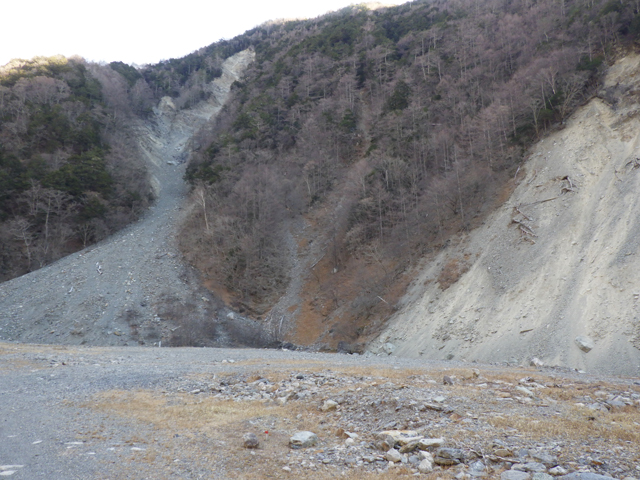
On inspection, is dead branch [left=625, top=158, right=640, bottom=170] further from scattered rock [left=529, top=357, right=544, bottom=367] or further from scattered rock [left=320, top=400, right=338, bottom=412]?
scattered rock [left=320, top=400, right=338, bottom=412]

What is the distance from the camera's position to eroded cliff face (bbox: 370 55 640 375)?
55.2 ft

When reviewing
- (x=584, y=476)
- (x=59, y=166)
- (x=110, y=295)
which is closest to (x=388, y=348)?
(x=584, y=476)

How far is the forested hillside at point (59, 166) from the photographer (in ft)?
139

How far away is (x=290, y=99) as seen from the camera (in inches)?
2430

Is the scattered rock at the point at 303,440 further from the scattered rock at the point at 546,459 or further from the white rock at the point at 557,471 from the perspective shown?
the white rock at the point at 557,471

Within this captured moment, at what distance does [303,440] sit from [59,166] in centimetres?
5232

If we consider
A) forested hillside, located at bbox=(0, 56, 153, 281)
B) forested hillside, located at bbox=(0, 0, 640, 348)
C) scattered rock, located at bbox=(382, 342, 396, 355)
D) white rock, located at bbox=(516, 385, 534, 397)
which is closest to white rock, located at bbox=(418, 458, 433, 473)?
white rock, located at bbox=(516, 385, 534, 397)

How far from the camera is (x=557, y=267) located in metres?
20.6

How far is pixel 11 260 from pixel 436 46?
59467mm

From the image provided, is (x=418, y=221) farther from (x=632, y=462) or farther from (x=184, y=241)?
(x=632, y=462)

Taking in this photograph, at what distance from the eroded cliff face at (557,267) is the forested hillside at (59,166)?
3729 cm

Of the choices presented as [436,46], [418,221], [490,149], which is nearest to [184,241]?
[418,221]

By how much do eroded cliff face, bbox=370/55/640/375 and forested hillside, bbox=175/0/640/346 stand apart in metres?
Result: 1.65

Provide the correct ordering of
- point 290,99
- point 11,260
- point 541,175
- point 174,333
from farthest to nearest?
point 290,99 → point 11,260 → point 174,333 → point 541,175
